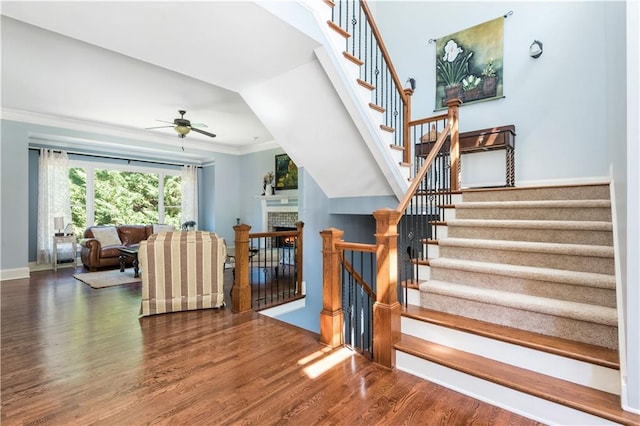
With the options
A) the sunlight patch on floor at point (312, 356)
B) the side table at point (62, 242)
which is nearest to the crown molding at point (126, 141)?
the side table at point (62, 242)

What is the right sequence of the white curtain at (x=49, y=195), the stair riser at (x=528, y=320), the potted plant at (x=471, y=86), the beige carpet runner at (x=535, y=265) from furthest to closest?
the white curtain at (x=49, y=195), the potted plant at (x=471, y=86), the beige carpet runner at (x=535, y=265), the stair riser at (x=528, y=320)

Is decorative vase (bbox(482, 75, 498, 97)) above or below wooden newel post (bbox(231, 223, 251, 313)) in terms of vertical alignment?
above

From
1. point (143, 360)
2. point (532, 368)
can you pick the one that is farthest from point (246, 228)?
point (532, 368)

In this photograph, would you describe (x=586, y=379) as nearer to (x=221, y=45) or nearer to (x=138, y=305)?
(x=221, y=45)

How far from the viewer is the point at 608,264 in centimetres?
211

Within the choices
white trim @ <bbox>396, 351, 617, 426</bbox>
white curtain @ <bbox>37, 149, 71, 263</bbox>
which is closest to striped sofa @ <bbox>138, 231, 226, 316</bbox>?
white trim @ <bbox>396, 351, 617, 426</bbox>

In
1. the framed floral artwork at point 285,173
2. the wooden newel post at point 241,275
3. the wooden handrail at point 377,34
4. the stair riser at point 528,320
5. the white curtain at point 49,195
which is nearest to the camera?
the stair riser at point 528,320

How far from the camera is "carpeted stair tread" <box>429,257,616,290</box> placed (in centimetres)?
Result: 200

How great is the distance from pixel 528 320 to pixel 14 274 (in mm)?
7332

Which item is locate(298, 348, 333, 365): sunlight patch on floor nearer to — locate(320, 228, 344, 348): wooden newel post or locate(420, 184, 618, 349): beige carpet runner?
locate(320, 228, 344, 348): wooden newel post

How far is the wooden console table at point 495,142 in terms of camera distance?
4.05m

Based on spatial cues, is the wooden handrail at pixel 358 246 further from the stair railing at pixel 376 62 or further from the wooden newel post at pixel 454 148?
the wooden newel post at pixel 454 148

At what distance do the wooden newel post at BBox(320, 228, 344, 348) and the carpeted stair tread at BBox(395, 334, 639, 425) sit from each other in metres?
0.55

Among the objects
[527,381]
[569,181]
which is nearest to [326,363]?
[527,381]
